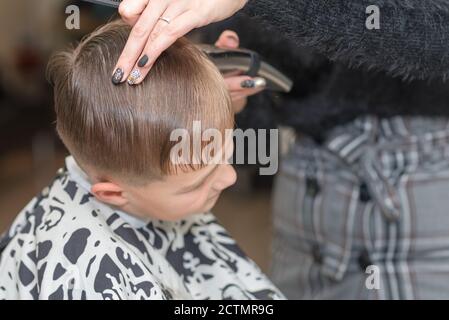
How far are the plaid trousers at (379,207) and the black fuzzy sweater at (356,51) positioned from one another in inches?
1.5

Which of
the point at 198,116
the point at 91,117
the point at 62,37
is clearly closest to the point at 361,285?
the point at 198,116

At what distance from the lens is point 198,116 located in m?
0.87

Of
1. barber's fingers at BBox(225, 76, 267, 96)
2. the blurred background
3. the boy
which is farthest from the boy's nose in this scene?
the blurred background

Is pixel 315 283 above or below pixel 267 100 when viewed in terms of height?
below

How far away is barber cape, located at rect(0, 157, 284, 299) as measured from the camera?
0.87 meters

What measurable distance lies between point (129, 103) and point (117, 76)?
43 mm

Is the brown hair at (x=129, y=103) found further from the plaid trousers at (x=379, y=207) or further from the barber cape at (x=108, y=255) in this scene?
the plaid trousers at (x=379, y=207)

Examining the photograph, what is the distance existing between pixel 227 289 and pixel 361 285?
279mm

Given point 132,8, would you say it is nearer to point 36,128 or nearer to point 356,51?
point 356,51

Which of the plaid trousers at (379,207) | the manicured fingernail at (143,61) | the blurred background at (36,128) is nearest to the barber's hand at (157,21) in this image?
the manicured fingernail at (143,61)

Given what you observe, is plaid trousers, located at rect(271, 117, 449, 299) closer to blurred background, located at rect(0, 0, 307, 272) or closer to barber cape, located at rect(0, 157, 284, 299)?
barber cape, located at rect(0, 157, 284, 299)

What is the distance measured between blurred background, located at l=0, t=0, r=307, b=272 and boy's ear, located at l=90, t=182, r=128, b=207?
1.77 metres

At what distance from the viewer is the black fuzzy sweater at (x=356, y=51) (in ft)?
2.72

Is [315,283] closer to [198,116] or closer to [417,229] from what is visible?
[417,229]
